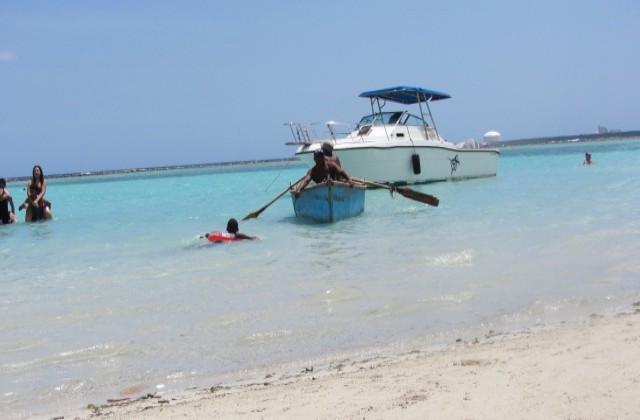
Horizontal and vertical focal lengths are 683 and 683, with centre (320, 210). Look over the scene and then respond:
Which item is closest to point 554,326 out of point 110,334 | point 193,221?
point 110,334

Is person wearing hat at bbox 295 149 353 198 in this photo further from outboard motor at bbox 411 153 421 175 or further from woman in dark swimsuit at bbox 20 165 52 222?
outboard motor at bbox 411 153 421 175

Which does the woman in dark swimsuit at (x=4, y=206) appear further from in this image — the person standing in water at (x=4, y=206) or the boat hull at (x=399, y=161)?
the boat hull at (x=399, y=161)

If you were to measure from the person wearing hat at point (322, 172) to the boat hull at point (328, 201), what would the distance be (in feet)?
0.70

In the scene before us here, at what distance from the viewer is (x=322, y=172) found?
13.5 meters

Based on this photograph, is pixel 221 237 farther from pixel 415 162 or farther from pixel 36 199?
pixel 415 162

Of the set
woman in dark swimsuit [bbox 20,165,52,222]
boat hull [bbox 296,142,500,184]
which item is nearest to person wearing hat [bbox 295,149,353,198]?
boat hull [bbox 296,142,500,184]

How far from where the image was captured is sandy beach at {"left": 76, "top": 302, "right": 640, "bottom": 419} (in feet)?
10.3

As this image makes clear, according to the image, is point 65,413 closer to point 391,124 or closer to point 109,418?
A: point 109,418

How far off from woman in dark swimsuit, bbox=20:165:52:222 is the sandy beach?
13.9 metres

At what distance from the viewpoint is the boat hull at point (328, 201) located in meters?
13.1

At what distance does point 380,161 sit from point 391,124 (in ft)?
6.81

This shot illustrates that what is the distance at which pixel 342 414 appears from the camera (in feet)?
10.8

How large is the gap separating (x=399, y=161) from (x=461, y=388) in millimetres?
18053

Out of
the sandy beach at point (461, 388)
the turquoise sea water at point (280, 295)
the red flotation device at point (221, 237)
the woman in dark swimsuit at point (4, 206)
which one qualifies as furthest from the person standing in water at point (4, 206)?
the sandy beach at point (461, 388)
